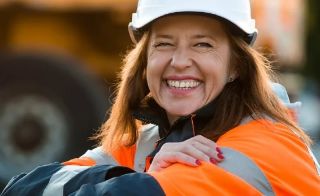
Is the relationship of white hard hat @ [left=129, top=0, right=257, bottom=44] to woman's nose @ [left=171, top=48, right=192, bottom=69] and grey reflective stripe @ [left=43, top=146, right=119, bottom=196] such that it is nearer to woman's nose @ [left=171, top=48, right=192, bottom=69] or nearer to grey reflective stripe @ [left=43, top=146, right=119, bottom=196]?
woman's nose @ [left=171, top=48, right=192, bottom=69]

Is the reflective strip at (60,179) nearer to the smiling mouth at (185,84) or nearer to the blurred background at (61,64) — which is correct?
the smiling mouth at (185,84)

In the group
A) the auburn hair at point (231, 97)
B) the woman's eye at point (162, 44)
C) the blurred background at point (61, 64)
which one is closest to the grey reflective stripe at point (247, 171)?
the auburn hair at point (231, 97)

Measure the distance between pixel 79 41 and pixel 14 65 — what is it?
567 mm

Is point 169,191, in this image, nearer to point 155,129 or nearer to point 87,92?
point 155,129

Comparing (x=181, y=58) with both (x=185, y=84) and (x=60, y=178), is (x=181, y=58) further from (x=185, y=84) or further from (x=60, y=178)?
(x=60, y=178)

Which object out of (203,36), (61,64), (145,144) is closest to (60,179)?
(145,144)

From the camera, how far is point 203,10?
3766mm

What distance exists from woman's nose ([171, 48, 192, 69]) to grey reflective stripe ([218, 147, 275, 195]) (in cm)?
46

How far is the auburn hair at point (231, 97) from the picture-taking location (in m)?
3.81

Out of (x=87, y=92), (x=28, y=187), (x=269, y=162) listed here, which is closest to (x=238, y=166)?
(x=269, y=162)

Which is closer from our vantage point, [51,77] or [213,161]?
[213,161]

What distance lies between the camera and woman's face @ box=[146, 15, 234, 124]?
3840 mm

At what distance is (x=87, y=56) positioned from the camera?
9273 mm

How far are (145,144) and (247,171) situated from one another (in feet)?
2.60
